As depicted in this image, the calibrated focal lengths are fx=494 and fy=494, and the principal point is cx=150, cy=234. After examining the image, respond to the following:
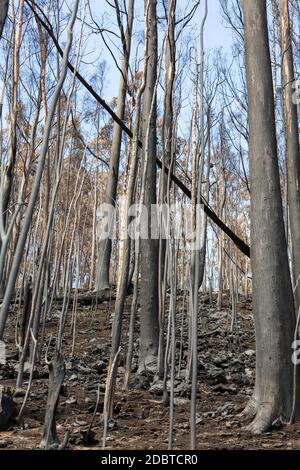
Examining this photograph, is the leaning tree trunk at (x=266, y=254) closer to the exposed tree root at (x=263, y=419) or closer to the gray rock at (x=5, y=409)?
the exposed tree root at (x=263, y=419)

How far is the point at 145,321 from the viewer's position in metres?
3.83

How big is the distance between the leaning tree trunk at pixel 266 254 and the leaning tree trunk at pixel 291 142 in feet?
7.48

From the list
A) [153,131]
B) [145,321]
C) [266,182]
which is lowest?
[145,321]

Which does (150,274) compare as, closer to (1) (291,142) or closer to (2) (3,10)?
(1) (291,142)

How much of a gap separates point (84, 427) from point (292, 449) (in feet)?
2.94

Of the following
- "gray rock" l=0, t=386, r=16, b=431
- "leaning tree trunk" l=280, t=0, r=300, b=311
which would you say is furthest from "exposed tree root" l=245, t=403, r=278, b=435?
"leaning tree trunk" l=280, t=0, r=300, b=311

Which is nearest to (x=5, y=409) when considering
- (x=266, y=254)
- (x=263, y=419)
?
(x=263, y=419)

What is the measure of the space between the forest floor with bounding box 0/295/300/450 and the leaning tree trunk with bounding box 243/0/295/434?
17 cm

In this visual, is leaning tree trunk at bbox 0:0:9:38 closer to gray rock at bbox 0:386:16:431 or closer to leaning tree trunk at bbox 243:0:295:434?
gray rock at bbox 0:386:16:431

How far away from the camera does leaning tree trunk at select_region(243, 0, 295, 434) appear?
2354 millimetres

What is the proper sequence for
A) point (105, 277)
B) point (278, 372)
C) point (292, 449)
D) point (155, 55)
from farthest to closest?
point (105, 277) < point (155, 55) < point (278, 372) < point (292, 449)

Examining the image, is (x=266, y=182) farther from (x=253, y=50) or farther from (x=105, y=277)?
(x=105, y=277)

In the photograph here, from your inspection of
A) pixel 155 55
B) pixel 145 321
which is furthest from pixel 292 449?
pixel 155 55

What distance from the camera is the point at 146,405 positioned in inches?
107
